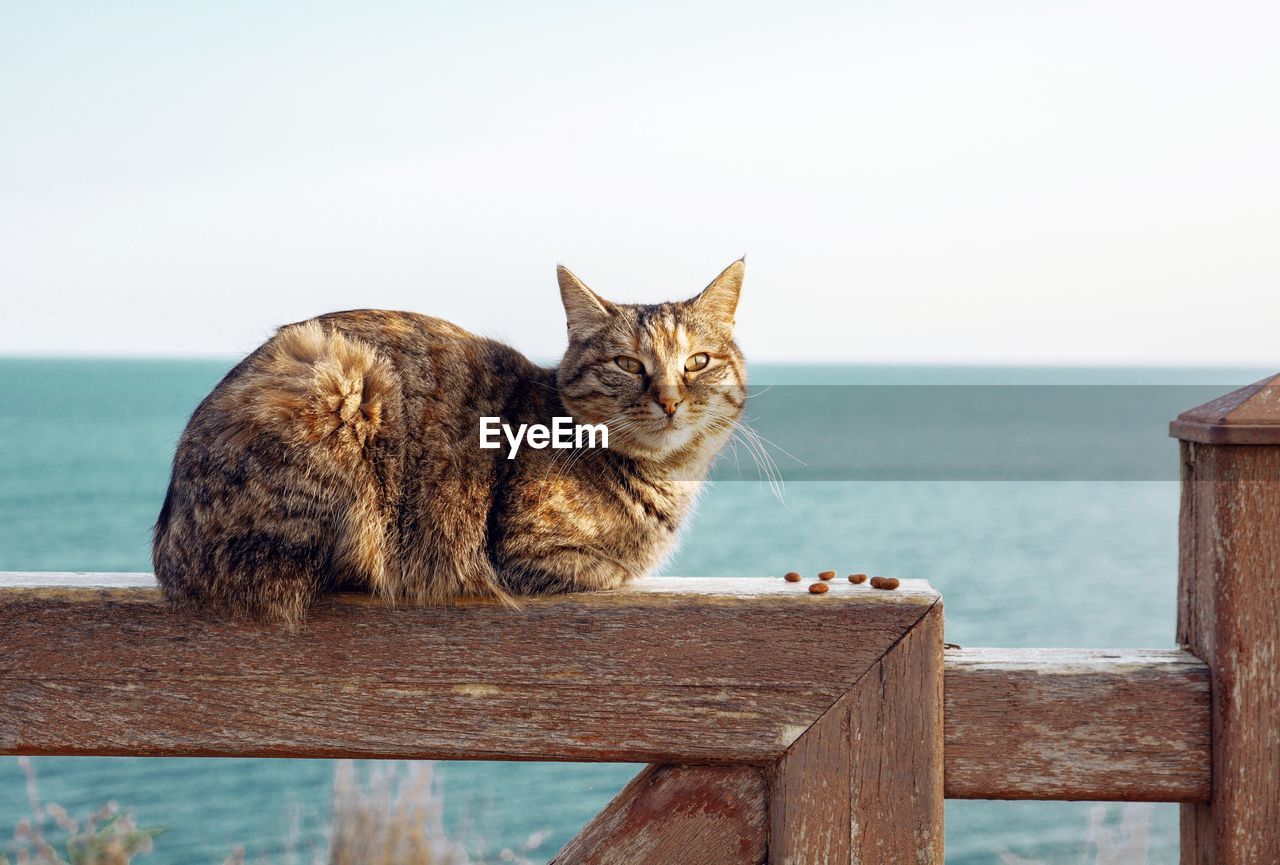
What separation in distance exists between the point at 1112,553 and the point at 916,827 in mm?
21329

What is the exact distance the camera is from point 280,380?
1994 millimetres

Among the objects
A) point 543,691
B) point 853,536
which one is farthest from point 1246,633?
point 853,536

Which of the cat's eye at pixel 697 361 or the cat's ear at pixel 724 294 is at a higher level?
the cat's ear at pixel 724 294

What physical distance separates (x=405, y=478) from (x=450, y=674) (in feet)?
1.53

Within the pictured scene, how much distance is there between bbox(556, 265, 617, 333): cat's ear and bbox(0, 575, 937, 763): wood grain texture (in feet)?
3.19

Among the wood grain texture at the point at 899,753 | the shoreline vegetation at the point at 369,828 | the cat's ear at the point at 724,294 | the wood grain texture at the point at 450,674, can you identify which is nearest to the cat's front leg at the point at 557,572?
the wood grain texture at the point at 450,674

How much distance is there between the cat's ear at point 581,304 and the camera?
8.30ft

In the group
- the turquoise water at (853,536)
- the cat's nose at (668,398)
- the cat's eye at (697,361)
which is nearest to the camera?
the cat's nose at (668,398)

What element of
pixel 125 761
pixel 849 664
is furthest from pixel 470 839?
pixel 125 761

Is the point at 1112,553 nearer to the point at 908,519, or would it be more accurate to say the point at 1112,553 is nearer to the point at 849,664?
the point at 908,519

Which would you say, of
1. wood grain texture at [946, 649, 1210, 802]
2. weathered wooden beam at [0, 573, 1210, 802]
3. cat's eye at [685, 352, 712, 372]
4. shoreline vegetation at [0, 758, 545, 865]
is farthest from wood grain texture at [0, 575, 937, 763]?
shoreline vegetation at [0, 758, 545, 865]

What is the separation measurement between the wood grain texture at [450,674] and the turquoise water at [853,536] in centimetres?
58

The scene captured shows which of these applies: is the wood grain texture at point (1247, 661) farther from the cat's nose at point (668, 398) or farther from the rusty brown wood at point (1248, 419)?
the cat's nose at point (668, 398)

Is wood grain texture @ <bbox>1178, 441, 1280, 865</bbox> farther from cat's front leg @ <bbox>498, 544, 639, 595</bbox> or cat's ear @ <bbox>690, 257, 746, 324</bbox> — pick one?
cat's ear @ <bbox>690, 257, 746, 324</bbox>
